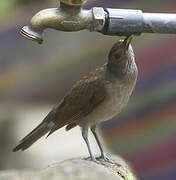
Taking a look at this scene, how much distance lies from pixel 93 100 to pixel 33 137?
304 millimetres

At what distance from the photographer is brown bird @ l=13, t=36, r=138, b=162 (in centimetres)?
285

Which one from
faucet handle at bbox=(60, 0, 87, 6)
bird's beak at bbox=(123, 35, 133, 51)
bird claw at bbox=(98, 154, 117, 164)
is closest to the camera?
faucet handle at bbox=(60, 0, 87, 6)

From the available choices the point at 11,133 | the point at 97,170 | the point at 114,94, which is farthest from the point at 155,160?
the point at 97,170

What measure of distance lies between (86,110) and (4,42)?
11.9ft

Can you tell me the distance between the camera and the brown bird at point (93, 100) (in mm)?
2850

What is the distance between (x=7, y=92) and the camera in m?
6.62

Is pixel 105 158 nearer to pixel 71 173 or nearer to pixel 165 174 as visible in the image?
pixel 71 173

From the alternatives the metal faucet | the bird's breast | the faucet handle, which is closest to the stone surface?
the metal faucet

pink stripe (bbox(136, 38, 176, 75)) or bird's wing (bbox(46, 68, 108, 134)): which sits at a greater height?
bird's wing (bbox(46, 68, 108, 134))

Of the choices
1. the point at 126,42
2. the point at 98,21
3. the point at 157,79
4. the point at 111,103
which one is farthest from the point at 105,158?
the point at 157,79

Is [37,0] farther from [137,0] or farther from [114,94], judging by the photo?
[114,94]

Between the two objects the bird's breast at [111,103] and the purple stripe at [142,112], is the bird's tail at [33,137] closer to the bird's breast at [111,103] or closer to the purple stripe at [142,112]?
the bird's breast at [111,103]

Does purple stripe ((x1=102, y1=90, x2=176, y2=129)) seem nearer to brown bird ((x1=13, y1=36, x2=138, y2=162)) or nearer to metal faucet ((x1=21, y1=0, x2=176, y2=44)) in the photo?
brown bird ((x1=13, y1=36, x2=138, y2=162))

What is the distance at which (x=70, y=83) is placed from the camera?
6.71 metres
